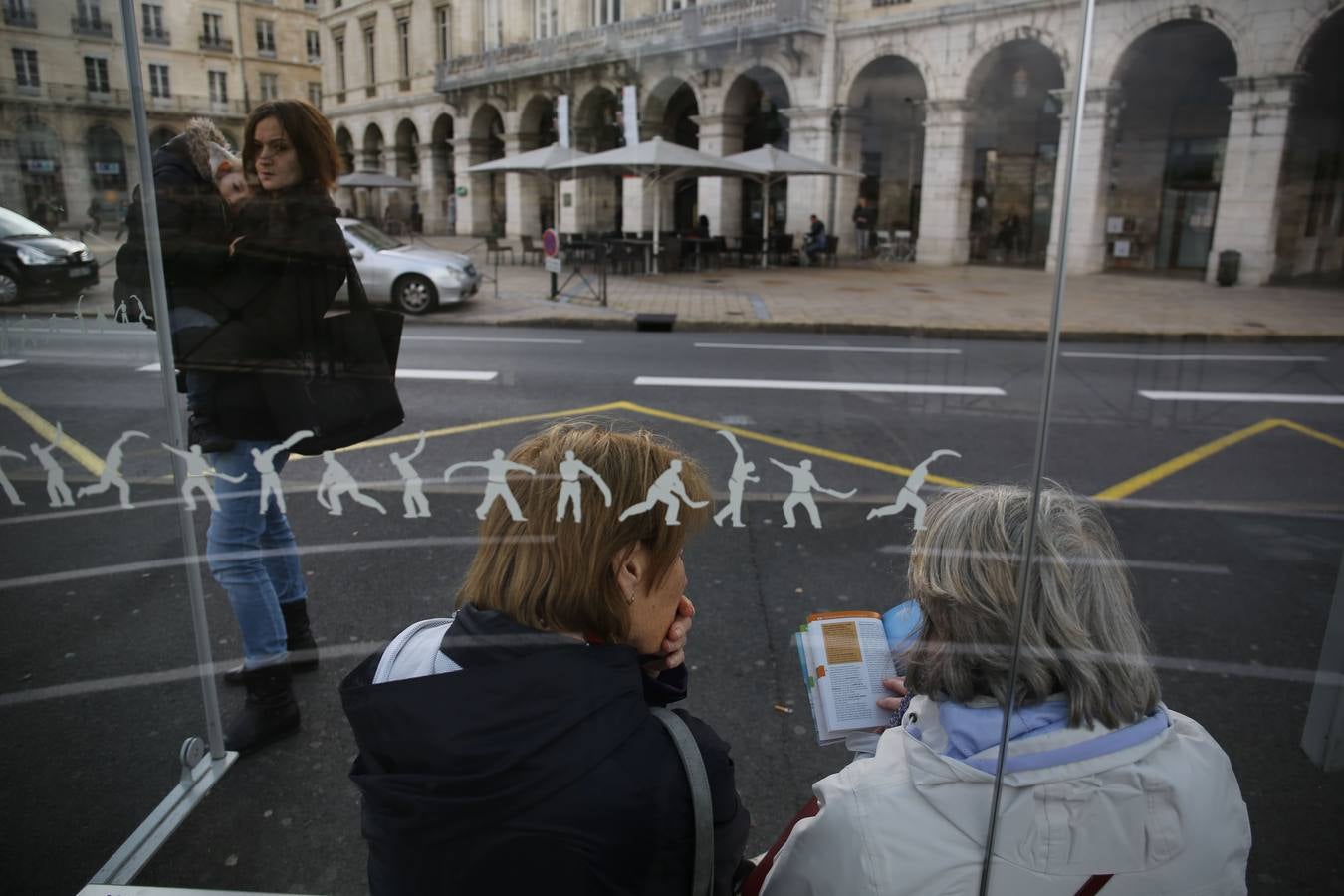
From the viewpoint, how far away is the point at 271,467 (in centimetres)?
217

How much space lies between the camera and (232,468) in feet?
7.00

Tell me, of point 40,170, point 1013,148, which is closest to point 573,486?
point 40,170

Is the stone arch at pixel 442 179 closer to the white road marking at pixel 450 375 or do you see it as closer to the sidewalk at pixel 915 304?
the sidewalk at pixel 915 304

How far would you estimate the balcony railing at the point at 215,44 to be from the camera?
1.97 m

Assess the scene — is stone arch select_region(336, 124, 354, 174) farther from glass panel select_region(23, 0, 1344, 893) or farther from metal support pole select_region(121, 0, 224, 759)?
metal support pole select_region(121, 0, 224, 759)

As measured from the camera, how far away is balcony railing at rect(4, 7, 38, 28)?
68.4 inches

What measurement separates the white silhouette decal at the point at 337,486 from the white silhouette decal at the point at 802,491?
1.07 m

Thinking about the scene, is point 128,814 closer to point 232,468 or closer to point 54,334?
point 232,468

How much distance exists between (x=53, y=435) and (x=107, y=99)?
0.71 metres

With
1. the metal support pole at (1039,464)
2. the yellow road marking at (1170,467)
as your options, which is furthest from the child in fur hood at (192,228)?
the yellow road marking at (1170,467)

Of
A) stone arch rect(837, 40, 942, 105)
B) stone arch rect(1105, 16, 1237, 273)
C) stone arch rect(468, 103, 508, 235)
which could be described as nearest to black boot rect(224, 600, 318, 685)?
stone arch rect(468, 103, 508, 235)

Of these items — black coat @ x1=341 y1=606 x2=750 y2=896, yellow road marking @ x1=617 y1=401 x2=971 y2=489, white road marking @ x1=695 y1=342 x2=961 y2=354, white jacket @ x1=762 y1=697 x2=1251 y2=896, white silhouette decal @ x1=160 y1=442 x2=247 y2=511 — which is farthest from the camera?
white road marking @ x1=695 y1=342 x2=961 y2=354

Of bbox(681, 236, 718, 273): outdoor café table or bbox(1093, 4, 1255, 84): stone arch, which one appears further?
bbox(681, 236, 718, 273): outdoor café table

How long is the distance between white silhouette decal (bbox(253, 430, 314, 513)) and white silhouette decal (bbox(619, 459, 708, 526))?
1.18m
